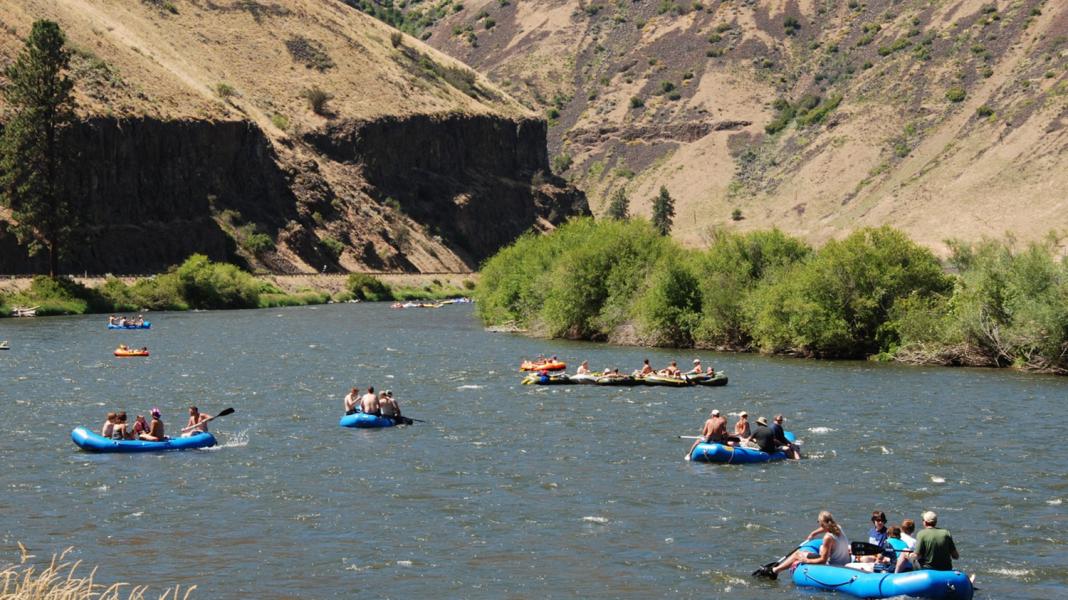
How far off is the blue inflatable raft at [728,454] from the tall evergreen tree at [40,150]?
8496cm

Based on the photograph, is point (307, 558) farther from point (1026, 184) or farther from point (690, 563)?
point (1026, 184)

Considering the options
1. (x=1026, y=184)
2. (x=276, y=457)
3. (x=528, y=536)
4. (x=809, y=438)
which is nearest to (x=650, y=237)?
(x=809, y=438)

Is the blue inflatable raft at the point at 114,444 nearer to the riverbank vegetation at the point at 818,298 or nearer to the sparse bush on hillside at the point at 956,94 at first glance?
the riverbank vegetation at the point at 818,298

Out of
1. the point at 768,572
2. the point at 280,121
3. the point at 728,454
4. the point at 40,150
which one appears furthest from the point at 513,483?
the point at 280,121

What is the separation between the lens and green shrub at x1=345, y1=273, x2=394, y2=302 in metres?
147

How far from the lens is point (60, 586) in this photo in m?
23.6

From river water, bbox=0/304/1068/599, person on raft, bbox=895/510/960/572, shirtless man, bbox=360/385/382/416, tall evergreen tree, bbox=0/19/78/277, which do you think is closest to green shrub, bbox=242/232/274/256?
tall evergreen tree, bbox=0/19/78/277

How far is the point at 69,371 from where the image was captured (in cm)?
6400

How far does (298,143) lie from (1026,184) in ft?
283

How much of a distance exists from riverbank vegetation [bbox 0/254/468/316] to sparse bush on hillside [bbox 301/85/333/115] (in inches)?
1713

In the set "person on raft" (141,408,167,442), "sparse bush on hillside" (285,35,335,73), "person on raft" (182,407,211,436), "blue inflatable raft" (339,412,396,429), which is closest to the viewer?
"person on raft" (141,408,167,442)

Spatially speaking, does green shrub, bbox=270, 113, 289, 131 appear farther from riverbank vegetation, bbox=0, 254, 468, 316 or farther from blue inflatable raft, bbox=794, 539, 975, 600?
blue inflatable raft, bbox=794, 539, 975, 600

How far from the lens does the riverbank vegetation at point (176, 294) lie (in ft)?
362

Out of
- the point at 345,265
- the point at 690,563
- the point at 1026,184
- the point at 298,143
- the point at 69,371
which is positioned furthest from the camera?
the point at 298,143
